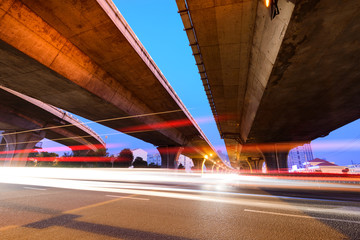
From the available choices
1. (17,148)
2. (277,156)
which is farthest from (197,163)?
(17,148)

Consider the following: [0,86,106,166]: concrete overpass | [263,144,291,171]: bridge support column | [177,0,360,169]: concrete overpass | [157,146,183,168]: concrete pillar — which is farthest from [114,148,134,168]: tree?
[177,0,360,169]: concrete overpass

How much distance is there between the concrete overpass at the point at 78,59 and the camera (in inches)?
296

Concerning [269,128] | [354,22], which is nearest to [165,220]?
[354,22]

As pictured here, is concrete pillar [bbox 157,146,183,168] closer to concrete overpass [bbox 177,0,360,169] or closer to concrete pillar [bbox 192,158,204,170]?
concrete overpass [bbox 177,0,360,169]

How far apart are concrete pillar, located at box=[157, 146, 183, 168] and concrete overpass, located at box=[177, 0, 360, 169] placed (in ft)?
64.2

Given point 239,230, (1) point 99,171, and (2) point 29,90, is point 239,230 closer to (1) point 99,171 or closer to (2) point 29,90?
(2) point 29,90

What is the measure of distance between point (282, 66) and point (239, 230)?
23.5 ft

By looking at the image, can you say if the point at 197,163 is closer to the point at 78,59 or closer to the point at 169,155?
the point at 169,155

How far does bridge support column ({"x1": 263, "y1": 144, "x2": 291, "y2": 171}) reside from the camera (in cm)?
2978

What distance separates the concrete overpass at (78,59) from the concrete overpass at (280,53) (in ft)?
12.0

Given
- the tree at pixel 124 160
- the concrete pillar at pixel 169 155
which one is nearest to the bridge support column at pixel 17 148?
the tree at pixel 124 160

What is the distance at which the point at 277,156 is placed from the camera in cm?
3050

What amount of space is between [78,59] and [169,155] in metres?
25.3

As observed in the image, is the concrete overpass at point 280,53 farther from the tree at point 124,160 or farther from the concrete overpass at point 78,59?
the tree at point 124,160
